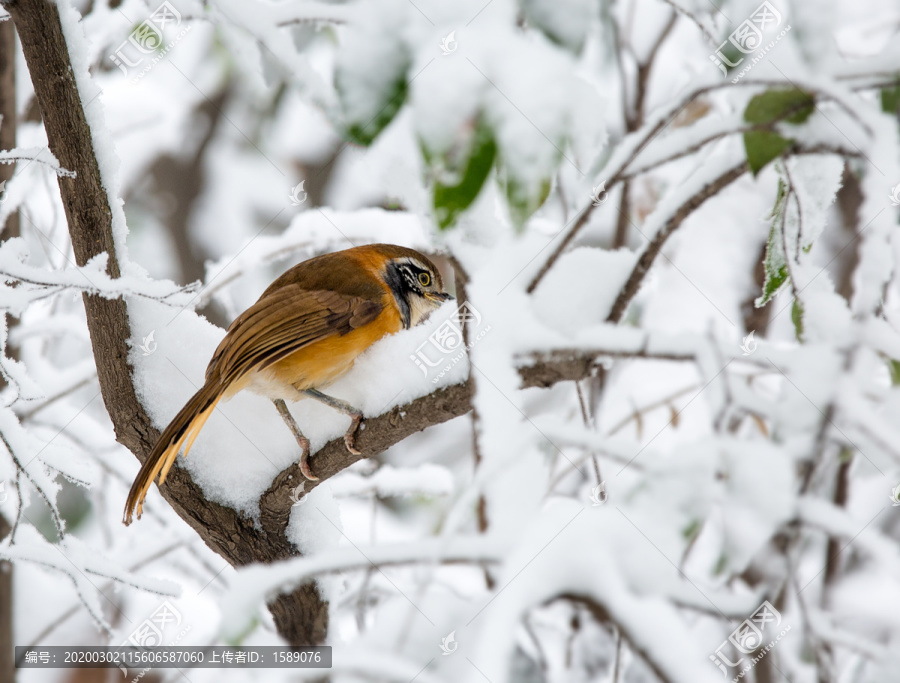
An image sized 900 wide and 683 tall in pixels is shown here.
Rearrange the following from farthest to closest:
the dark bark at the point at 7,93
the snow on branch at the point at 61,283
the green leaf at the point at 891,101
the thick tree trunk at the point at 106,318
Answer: the dark bark at the point at 7,93 → the thick tree trunk at the point at 106,318 → the snow on branch at the point at 61,283 → the green leaf at the point at 891,101

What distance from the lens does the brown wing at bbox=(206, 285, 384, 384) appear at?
95.1 inches

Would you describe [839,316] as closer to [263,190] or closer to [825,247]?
[825,247]

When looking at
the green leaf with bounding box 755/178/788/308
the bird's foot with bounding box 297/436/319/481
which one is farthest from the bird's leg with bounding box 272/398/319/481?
the green leaf with bounding box 755/178/788/308

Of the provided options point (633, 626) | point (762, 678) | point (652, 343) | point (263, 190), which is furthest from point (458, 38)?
point (263, 190)

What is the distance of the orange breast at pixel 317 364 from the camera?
2.66 meters

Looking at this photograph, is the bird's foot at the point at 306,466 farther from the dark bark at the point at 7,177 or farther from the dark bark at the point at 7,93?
the dark bark at the point at 7,93

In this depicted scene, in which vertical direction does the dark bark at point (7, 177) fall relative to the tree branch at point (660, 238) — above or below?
above

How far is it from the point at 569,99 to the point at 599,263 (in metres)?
0.73

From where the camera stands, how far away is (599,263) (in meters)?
1.68

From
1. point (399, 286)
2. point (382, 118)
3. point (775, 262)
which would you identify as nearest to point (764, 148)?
point (775, 262)

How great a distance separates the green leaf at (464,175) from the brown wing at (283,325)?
146 cm

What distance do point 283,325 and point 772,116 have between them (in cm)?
191

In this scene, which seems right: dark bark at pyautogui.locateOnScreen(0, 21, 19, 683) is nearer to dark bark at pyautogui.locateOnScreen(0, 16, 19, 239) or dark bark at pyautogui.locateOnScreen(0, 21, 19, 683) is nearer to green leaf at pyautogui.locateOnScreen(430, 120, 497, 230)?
dark bark at pyautogui.locateOnScreen(0, 16, 19, 239)

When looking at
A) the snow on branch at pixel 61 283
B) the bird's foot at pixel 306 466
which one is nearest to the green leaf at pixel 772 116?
the snow on branch at pixel 61 283
